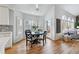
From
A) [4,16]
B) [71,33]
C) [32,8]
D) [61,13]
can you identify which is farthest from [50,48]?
[4,16]

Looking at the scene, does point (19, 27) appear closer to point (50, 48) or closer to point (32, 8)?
point (32, 8)

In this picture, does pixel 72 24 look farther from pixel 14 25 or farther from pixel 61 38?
pixel 14 25

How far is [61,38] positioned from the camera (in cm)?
211

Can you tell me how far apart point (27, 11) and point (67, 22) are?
84cm

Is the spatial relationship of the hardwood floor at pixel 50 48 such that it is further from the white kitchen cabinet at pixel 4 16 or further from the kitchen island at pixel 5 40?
the white kitchen cabinet at pixel 4 16

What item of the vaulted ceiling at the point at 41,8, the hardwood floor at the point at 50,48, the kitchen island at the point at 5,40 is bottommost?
the hardwood floor at the point at 50,48

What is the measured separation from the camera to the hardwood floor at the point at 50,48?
6.24 ft

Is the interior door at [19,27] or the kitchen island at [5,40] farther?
the interior door at [19,27]

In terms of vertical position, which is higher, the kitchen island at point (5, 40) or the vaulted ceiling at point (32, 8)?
the vaulted ceiling at point (32, 8)

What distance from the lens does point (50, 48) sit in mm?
1971

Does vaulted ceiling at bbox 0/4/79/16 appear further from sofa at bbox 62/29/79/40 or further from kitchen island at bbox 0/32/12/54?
kitchen island at bbox 0/32/12/54

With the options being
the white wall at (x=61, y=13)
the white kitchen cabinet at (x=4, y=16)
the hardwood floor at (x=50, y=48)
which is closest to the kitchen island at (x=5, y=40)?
the hardwood floor at (x=50, y=48)

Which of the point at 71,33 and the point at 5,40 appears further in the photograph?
the point at 71,33
